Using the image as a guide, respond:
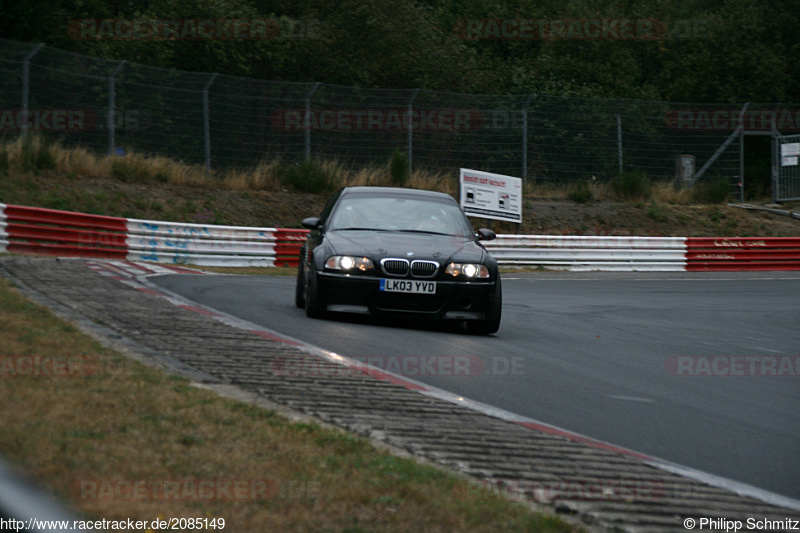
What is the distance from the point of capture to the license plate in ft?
32.3

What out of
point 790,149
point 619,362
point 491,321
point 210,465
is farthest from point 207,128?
point 210,465

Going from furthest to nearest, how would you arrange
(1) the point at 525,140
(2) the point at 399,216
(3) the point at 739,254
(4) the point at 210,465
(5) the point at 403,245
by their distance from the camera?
1. (1) the point at 525,140
2. (3) the point at 739,254
3. (2) the point at 399,216
4. (5) the point at 403,245
5. (4) the point at 210,465

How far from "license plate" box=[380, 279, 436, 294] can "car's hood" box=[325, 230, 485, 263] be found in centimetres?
24

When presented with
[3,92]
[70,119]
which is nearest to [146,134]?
[70,119]

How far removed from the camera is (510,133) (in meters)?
27.4

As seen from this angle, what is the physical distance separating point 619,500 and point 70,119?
2051 cm

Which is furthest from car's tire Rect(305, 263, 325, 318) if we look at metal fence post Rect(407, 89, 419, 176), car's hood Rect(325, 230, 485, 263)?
metal fence post Rect(407, 89, 419, 176)

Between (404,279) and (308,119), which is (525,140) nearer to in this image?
(308,119)

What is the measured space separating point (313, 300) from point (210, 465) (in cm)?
577

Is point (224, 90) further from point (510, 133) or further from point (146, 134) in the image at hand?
point (510, 133)

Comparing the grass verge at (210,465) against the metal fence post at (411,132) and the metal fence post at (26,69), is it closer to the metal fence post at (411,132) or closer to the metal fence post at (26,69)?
the metal fence post at (26,69)

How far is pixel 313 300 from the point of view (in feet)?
33.1

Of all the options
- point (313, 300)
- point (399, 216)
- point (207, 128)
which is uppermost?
point (207, 128)

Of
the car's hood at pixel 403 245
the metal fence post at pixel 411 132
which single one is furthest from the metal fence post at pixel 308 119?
the car's hood at pixel 403 245
